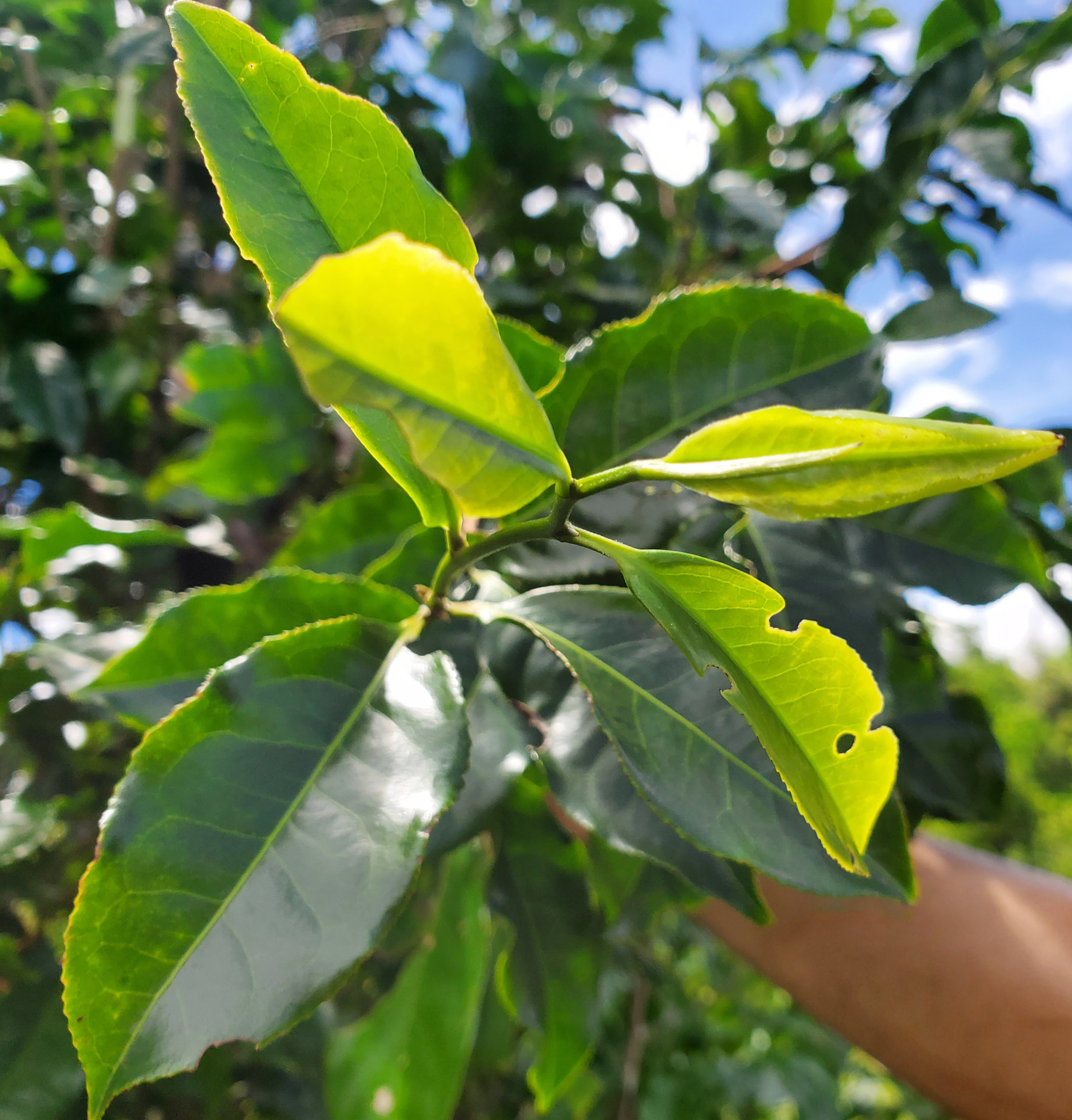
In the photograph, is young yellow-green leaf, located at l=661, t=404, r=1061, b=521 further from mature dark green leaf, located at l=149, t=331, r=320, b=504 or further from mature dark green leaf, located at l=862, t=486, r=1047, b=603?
mature dark green leaf, located at l=149, t=331, r=320, b=504

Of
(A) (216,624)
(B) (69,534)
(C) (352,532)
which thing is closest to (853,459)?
(A) (216,624)

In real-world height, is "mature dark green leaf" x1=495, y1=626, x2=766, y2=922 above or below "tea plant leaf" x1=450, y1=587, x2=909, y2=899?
below

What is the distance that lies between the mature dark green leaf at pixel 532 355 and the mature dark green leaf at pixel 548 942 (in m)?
0.34

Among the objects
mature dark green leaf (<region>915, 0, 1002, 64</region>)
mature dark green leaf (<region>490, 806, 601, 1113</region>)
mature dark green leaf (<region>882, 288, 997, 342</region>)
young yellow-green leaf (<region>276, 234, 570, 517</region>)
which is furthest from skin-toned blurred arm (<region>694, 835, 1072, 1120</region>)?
mature dark green leaf (<region>915, 0, 1002, 64</region>)

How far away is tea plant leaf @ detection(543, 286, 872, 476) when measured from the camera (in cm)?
36

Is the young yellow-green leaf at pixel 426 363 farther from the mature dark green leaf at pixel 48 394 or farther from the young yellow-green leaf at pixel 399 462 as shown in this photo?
the mature dark green leaf at pixel 48 394

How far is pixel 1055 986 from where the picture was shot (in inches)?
25.2

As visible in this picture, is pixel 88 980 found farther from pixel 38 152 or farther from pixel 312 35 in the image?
pixel 38 152

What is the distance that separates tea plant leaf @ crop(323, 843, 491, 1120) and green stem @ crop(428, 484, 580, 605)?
1.98ft

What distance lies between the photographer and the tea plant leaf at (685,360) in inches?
14.1

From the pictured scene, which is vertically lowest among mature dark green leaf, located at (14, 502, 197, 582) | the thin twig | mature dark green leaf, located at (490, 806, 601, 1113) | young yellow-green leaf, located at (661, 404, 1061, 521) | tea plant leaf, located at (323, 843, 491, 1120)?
the thin twig

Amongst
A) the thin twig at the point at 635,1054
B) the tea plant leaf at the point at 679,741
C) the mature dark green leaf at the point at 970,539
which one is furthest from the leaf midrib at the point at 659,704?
the thin twig at the point at 635,1054

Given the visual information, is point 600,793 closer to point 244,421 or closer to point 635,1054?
point 244,421

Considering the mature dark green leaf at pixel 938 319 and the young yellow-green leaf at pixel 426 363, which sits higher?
the young yellow-green leaf at pixel 426 363
